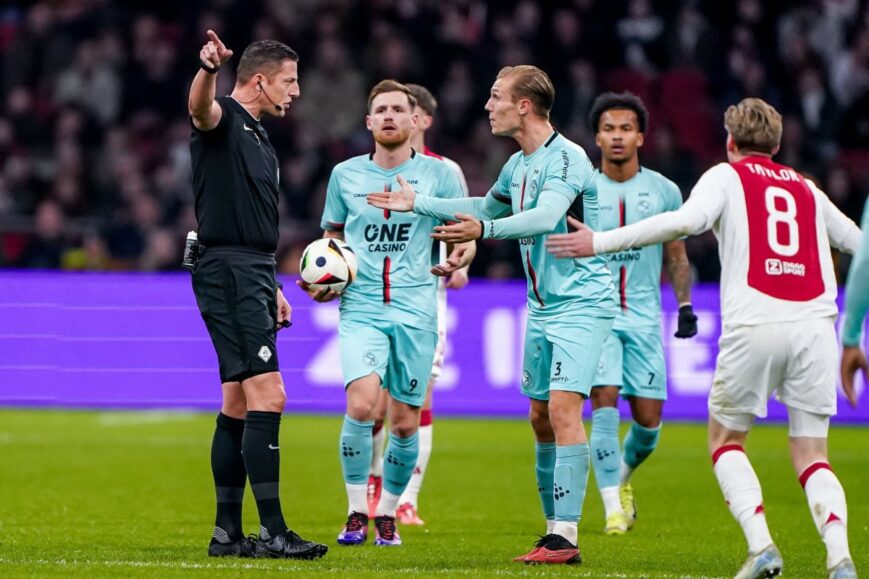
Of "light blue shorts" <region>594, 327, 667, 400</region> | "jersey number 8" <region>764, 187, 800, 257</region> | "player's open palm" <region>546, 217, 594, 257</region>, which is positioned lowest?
"light blue shorts" <region>594, 327, 667, 400</region>

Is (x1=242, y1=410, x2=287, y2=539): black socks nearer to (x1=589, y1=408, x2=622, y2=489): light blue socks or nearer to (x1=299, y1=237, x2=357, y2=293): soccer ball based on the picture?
(x1=299, y1=237, x2=357, y2=293): soccer ball

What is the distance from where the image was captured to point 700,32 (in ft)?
67.6

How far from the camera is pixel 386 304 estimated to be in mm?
8469

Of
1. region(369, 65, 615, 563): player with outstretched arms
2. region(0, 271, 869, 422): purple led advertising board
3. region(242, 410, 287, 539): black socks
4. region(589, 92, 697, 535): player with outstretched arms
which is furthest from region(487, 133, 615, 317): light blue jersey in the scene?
region(0, 271, 869, 422): purple led advertising board

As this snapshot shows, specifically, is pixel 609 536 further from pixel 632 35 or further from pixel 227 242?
pixel 632 35

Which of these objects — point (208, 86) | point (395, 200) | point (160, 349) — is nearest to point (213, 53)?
point (208, 86)

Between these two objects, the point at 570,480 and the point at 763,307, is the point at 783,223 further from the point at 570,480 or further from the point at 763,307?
the point at 570,480

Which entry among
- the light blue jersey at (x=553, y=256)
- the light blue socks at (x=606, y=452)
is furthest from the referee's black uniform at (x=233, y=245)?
the light blue socks at (x=606, y=452)

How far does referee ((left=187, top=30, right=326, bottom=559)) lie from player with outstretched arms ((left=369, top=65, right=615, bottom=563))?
68 centimetres

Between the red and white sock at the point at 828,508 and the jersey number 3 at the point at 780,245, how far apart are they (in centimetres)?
79

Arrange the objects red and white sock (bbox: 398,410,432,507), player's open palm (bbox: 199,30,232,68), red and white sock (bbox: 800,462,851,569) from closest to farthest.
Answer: red and white sock (bbox: 800,462,851,569) < player's open palm (bbox: 199,30,232,68) < red and white sock (bbox: 398,410,432,507)

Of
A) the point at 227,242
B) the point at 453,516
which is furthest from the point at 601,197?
the point at 227,242

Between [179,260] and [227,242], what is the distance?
35.3 feet

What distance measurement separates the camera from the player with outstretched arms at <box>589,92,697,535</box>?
9719mm
